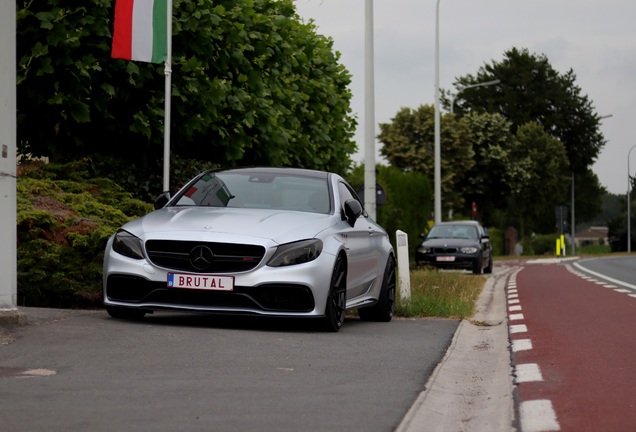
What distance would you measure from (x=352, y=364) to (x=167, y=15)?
839 cm

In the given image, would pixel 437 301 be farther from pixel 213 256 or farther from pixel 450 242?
pixel 450 242

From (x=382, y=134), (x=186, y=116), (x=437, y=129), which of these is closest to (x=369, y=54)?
(x=186, y=116)

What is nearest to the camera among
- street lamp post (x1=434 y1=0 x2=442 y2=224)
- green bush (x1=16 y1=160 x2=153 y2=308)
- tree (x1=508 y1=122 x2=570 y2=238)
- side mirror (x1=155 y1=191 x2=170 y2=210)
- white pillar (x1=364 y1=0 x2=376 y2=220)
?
side mirror (x1=155 y1=191 x2=170 y2=210)

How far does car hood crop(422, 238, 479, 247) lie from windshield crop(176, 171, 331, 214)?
2111cm

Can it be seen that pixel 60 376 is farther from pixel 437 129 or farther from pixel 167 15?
pixel 437 129

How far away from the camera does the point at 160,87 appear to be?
1788 cm

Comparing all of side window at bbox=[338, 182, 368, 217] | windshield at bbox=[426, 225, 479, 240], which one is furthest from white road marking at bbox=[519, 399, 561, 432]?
windshield at bbox=[426, 225, 479, 240]

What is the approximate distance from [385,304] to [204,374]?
5510 mm

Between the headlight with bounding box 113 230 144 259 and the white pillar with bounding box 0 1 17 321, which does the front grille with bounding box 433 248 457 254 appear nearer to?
the headlight with bounding box 113 230 144 259

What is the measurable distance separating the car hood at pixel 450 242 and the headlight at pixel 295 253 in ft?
75.0

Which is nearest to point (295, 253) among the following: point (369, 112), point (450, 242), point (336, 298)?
point (336, 298)

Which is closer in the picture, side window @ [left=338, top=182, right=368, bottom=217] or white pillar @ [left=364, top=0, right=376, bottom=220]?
side window @ [left=338, top=182, right=368, bottom=217]

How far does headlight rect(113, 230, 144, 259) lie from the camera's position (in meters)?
11.0

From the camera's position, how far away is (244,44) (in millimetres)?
19953
